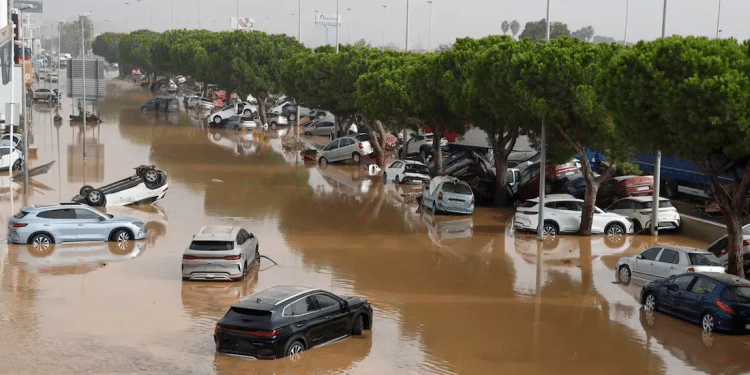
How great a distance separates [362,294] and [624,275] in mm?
6671

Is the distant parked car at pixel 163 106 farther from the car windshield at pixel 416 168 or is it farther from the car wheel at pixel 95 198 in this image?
the car wheel at pixel 95 198

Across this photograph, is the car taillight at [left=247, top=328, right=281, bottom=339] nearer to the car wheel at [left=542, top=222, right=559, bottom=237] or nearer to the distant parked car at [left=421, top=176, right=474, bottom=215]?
the car wheel at [left=542, top=222, right=559, bottom=237]

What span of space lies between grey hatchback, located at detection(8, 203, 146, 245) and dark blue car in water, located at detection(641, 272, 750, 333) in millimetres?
15130

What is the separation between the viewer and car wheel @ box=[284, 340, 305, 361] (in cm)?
1748

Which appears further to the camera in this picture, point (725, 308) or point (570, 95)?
point (570, 95)

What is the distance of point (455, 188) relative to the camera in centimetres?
3631

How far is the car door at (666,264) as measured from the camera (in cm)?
2328

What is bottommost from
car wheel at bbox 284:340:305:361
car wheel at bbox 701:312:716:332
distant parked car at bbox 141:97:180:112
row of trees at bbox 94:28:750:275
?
car wheel at bbox 284:340:305:361

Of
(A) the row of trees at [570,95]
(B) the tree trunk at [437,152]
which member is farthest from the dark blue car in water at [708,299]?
(B) the tree trunk at [437,152]

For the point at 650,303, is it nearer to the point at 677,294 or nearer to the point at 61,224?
the point at 677,294

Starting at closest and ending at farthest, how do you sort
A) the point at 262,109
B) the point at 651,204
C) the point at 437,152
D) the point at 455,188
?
the point at 651,204 → the point at 455,188 → the point at 437,152 → the point at 262,109

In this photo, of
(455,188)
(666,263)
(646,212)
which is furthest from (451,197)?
(666,263)

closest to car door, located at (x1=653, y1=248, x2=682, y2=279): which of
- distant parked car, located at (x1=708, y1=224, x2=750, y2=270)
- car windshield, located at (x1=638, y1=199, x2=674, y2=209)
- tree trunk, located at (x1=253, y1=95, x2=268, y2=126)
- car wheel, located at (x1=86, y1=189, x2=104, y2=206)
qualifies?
distant parked car, located at (x1=708, y1=224, x2=750, y2=270)

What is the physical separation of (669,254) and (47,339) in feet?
45.1
